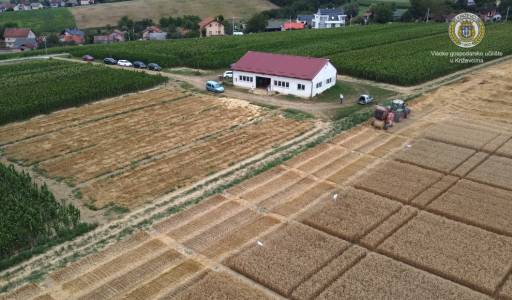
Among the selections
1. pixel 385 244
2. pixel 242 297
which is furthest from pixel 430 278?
pixel 242 297

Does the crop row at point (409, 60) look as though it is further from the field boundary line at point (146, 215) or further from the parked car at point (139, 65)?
the parked car at point (139, 65)

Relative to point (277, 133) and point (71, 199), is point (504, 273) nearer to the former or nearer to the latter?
point (277, 133)

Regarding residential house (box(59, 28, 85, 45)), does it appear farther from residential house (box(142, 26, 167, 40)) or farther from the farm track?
the farm track

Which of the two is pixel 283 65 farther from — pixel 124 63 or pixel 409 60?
pixel 124 63

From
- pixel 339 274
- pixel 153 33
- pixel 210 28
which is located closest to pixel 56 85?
pixel 339 274

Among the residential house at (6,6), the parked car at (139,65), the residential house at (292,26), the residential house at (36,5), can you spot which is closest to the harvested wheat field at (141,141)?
the parked car at (139,65)

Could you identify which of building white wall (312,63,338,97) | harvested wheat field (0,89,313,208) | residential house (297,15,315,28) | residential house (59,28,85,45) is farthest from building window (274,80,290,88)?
residential house (297,15,315,28)
